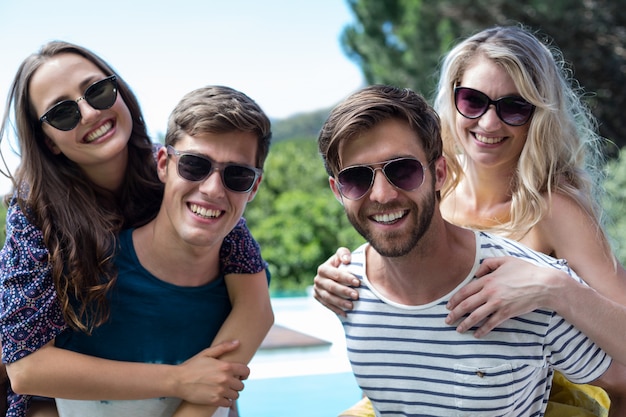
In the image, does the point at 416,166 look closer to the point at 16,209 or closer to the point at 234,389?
the point at 234,389

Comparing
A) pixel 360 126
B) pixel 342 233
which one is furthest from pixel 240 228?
pixel 342 233

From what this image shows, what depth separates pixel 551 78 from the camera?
267 centimetres

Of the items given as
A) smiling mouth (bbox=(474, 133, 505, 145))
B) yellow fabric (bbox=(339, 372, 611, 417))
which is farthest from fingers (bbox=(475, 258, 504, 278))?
smiling mouth (bbox=(474, 133, 505, 145))

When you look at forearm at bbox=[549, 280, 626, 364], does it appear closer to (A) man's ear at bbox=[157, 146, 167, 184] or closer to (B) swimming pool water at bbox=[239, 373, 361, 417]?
(A) man's ear at bbox=[157, 146, 167, 184]

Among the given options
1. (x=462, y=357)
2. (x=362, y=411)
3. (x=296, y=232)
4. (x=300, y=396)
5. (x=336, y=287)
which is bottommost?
(x=296, y=232)

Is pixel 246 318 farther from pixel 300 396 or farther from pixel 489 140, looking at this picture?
pixel 300 396

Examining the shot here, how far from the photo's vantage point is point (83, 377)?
222cm

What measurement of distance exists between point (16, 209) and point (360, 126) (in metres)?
1.25

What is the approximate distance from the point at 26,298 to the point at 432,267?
1.30 m

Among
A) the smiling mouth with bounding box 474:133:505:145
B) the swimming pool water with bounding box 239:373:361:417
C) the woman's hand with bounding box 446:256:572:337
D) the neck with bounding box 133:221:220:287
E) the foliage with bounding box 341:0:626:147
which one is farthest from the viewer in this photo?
the foliage with bounding box 341:0:626:147

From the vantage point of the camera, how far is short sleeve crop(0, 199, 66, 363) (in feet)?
7.27

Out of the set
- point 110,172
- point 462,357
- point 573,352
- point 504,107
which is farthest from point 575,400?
Result: point 110,172

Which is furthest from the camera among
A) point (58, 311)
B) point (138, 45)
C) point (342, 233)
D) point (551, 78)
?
point (138, 45)

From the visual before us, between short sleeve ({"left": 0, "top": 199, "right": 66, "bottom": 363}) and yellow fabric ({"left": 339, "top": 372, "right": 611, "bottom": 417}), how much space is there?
1.69 metres
